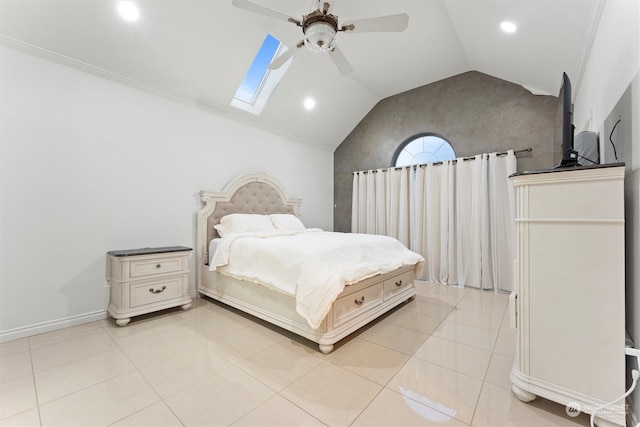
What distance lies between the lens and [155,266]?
2635mm

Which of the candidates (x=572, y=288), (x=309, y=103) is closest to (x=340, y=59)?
(x=309, y=103)

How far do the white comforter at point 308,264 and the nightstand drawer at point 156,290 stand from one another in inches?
15.2

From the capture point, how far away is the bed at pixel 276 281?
6.73 ft

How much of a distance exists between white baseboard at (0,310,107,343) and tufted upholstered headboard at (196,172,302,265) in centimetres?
110

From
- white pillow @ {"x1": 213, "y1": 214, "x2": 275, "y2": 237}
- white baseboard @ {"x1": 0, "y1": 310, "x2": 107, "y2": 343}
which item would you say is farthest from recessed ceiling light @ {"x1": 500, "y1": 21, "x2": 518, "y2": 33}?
white baseboard @ {"x1": 0, "y1": 310, "x2": 107, "y2": 343}

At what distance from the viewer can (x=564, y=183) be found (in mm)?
1314

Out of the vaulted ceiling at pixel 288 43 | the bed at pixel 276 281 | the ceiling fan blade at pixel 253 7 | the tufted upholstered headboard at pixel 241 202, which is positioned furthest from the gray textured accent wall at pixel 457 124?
the ceiling fan blade at pixel 253 7

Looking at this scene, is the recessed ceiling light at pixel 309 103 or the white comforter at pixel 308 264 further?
the recessed ceiling light at pixel 309 103

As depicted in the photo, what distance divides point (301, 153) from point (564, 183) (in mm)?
4023

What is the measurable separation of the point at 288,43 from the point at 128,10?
5.32 ft

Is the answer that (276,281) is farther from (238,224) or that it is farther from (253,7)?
(253,7)

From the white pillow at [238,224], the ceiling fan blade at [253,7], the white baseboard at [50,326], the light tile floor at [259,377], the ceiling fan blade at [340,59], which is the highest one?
the ceiling fan blade at [253,7]

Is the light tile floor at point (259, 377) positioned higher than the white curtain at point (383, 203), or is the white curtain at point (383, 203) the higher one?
the white curtain at point (383, 203)

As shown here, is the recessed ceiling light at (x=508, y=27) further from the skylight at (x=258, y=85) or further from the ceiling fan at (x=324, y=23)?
the skylight at (x=258, y=85)
